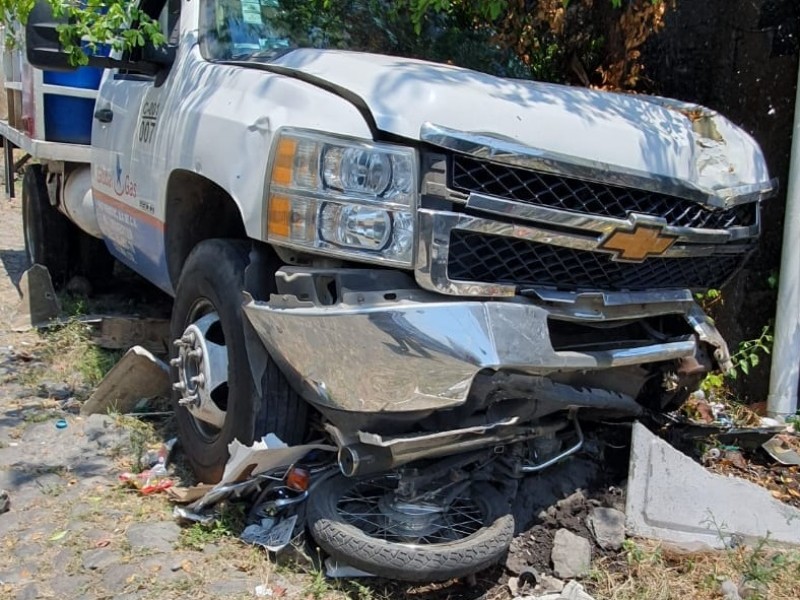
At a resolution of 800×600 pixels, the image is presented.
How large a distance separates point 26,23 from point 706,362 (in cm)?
331

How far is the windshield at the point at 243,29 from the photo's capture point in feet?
12.5

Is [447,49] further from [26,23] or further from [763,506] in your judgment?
[763,506]

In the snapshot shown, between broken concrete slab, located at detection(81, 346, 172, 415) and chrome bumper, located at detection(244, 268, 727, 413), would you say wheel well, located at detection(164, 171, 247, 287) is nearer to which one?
broken concrete slab, located at detection(81, 346, 172, 415)

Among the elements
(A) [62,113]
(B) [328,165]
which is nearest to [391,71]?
(B) [328,165]

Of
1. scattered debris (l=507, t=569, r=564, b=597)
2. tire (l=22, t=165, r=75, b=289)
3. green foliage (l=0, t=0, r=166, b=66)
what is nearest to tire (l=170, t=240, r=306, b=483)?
scattered debris (l=507, t=569, r=564, b=597)

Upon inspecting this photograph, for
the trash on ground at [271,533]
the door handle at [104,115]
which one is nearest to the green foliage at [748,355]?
the trash on ground at [271,533]

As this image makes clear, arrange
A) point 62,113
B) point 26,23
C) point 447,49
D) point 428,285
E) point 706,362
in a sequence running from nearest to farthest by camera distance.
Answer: point 428,285, point 706,362, point 26,23, point 447,49, point 62,113

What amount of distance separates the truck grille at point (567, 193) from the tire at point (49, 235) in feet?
16.1

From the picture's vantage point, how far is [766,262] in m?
4.76

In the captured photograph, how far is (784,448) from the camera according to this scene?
14.3 ft

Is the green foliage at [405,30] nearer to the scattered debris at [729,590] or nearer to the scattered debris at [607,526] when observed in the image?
the scattered debris at [607,526]

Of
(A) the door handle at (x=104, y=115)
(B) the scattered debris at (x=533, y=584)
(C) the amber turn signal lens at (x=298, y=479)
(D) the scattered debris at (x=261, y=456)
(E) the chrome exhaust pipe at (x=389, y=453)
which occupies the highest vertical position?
(A) the door handle at (x=104, y=115)

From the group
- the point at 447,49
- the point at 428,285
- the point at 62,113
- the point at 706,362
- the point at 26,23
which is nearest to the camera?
the point at 428,285

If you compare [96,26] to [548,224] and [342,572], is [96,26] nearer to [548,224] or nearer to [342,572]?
[548,224]
